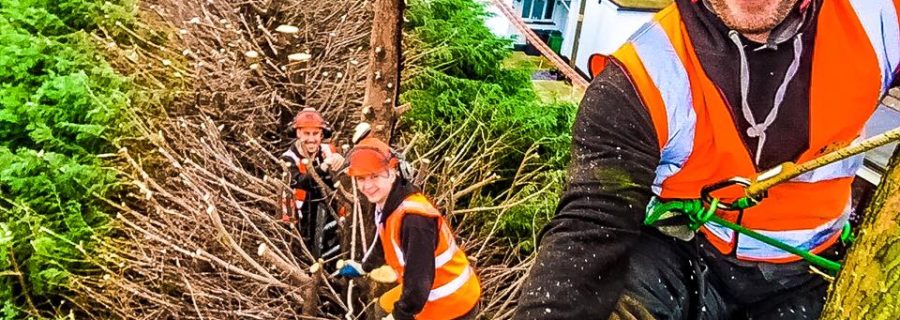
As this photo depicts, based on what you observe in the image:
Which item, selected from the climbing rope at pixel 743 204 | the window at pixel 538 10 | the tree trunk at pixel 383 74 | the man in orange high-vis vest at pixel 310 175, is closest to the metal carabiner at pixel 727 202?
the climbing rope at pixel 743 204

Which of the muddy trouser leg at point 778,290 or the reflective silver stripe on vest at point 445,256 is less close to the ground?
the muddy trouser leg at point 778,290

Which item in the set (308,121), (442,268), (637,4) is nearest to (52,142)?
(308,121)

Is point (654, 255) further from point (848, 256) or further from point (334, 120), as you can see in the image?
point (334, 120)

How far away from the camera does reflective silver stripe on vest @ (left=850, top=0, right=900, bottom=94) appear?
136 centimetres

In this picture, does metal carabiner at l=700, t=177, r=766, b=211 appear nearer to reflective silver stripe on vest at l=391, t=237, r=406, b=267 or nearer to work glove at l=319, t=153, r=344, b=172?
reflective silver stripe on vest at l=391, t=237, r=406, b=267

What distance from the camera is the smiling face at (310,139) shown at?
17.0ft

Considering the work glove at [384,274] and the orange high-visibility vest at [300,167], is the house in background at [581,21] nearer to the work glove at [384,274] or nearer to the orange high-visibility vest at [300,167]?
the orange high-visibility vest at [300,167]

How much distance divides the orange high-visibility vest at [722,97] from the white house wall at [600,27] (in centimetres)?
697

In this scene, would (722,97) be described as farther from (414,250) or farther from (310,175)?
(310,175)

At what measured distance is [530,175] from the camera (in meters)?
6.13

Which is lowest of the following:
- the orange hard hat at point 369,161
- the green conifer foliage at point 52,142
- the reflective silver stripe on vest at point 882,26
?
the green conifer foliage at point 52,142

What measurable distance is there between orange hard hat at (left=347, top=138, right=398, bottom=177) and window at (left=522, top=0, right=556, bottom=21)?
30.0 feet

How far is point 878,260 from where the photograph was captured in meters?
1.00

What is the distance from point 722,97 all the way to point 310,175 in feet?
13.4
